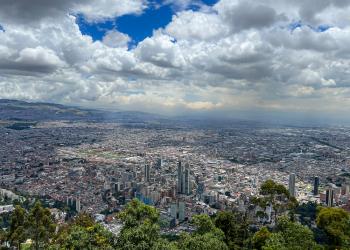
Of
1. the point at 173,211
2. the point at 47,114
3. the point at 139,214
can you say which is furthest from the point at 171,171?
the point at 47,114

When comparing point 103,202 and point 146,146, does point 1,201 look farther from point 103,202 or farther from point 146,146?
point 146,146

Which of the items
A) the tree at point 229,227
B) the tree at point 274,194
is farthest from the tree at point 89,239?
the tree at point 274,194

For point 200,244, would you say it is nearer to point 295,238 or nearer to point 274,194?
point 295,238

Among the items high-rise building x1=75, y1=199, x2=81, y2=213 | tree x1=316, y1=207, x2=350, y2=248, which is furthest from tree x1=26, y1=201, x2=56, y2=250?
high-rise building x1=75, y1=199, x2=81, y2=213

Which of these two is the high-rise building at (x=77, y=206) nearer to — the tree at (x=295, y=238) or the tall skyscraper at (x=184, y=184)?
the tall skyscraper at (x=184, y=184)

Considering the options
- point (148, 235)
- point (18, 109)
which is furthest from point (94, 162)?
point (18, 109)

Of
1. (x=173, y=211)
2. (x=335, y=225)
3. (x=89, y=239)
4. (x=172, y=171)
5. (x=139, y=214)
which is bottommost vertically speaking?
(x=172, y=171)
